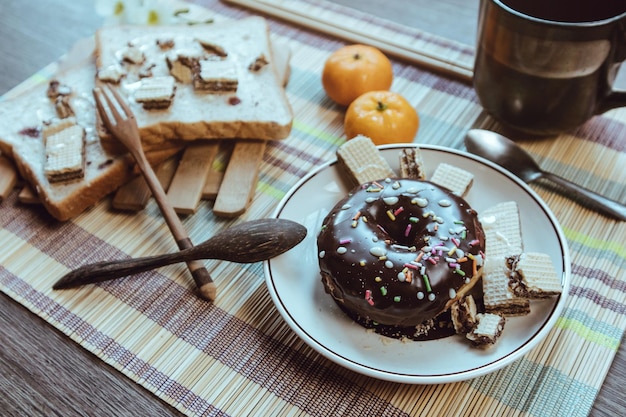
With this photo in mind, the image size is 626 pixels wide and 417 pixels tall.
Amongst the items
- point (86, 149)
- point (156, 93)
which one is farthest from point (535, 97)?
point (86, 149)

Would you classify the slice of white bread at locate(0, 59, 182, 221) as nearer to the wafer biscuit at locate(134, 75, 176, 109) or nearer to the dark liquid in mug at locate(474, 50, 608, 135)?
the wafer biscuit at locate(134, 75, 176, 109)

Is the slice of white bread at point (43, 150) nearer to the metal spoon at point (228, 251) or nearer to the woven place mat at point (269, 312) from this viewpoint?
the woven place mat at point (269, 312)

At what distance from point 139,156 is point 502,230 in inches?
32.5

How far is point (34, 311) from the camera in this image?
1258mm

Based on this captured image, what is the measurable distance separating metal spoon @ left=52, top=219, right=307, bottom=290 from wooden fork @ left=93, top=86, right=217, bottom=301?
0.16 ft

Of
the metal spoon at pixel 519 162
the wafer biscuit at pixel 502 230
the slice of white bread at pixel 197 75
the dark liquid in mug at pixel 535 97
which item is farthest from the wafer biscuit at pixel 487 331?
the slice of white bread at pixel 197 75

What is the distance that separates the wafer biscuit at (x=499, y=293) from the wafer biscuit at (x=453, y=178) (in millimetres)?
194

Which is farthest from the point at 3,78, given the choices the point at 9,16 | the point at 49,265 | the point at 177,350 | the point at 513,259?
the point at 513,259

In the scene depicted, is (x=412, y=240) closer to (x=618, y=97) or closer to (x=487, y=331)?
(x=487, y=331)

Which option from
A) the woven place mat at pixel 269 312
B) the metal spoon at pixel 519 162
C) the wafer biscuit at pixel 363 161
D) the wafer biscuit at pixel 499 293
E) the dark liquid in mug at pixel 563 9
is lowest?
the woven place mat at pixel 269 312

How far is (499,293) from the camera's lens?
1121 mm

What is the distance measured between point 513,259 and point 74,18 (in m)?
1.62

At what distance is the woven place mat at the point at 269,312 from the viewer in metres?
1.11

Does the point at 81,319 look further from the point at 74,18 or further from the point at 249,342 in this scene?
the point at 74,18
